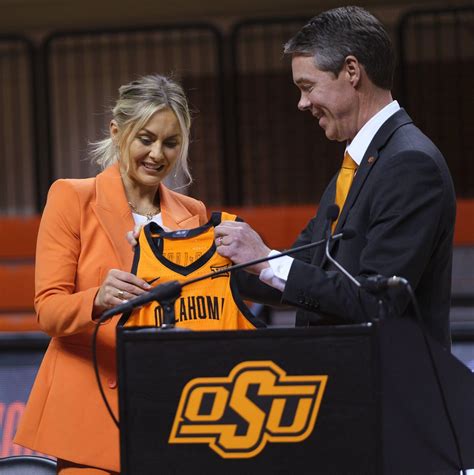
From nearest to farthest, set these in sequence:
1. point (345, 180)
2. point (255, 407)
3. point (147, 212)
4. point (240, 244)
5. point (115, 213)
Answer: point (255, 407), point (240, 244), point (345, 180), point (115, 213), point (147, 212)

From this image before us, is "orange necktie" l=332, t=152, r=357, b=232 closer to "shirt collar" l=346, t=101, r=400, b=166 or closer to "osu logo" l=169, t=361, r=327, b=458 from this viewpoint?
"shirt collar" l=346, t=101, r=400, b=166

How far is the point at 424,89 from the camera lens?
9.03 metres

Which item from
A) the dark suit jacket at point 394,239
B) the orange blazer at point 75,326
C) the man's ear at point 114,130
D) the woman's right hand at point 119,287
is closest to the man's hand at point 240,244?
the dark suit jacket at point 394,239

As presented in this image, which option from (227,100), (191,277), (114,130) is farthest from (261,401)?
(227,100)

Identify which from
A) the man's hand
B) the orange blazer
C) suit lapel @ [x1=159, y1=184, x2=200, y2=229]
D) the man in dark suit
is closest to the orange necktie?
the man in dark suit

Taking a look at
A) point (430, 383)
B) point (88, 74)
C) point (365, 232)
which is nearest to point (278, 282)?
point (365, 232)

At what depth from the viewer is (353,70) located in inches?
126

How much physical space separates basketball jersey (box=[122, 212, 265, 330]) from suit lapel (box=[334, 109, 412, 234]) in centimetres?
36

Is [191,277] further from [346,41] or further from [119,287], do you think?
[346,41]

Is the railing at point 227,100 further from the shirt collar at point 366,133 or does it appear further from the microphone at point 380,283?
the microphone at point 380,283

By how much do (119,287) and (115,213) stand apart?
1.45ft

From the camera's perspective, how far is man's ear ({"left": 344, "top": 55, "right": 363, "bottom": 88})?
319cm

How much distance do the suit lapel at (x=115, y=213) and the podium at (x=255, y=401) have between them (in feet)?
2.91

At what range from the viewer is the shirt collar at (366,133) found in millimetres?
3219
